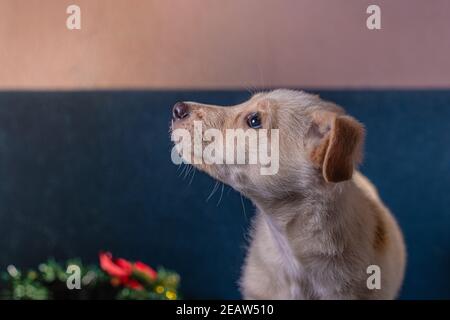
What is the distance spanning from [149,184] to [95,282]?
34 centimetres

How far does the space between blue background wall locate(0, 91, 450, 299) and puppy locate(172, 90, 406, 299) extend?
0.65 ft

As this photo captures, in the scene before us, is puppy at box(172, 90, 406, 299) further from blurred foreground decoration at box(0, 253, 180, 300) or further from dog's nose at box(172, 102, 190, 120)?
blurred foreground decoration at box(0, 253, 180, 300)

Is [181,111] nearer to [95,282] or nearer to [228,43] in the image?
[228,43]

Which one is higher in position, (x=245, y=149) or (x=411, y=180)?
(x=245, y=149)


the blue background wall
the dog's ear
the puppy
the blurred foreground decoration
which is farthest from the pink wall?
the blurred foreground decoration

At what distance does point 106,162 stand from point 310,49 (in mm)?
706

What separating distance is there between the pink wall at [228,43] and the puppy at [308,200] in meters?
0.22

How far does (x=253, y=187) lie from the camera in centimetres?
150

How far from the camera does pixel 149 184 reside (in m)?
1.80

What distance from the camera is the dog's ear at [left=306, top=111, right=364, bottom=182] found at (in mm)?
1343
